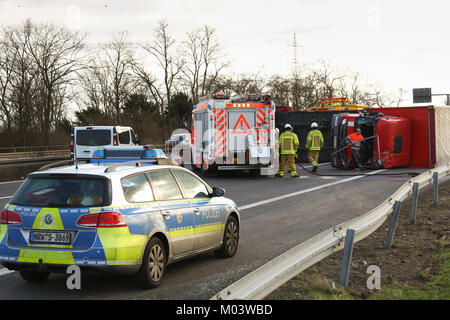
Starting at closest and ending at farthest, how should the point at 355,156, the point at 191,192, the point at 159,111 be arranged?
1. the point at 191,192
2. the point at 355,156
3. the point at 159,111

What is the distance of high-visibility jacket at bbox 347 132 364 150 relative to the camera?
23.2 metres

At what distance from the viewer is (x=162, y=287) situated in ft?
21.4

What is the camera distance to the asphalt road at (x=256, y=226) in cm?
638

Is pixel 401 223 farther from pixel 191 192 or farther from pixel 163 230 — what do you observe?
pixel 163 230

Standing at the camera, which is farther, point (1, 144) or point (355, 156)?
point (1, 144)

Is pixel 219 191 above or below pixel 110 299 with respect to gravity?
above

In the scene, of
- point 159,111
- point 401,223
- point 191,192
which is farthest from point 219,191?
point 159,111

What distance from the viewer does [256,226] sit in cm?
1105

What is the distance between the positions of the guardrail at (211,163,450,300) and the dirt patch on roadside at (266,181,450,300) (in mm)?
600

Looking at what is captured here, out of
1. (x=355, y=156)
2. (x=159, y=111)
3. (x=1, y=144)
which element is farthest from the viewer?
(x=159, y=111)

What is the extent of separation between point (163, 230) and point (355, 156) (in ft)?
60.2

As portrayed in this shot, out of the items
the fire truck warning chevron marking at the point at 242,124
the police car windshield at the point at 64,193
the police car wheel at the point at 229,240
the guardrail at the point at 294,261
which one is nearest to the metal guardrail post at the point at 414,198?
the guardrail at the point at 294,261

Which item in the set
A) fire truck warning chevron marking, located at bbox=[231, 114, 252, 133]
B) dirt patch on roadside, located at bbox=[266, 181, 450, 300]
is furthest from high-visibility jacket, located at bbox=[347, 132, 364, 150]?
dirt patch on roadside, located at bbox=[266, 181, 450, 300]

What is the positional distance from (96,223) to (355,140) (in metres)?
18.5
